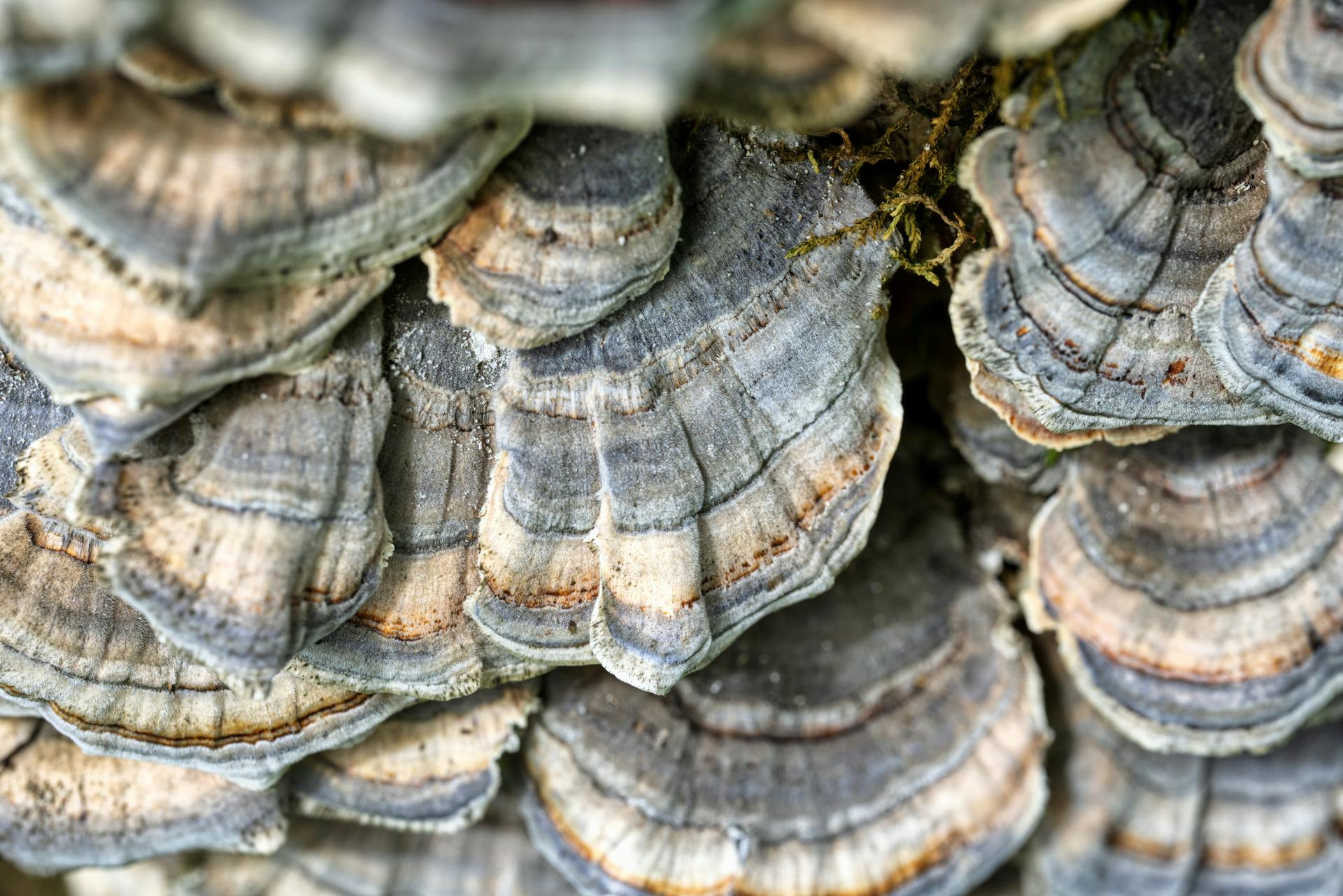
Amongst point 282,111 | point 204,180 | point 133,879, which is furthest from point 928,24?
point 133,879

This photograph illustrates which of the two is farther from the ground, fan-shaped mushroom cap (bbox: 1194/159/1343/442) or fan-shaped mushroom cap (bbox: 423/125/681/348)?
fan-shaped mushroom cap (bbox: 1194/159/1343/442)

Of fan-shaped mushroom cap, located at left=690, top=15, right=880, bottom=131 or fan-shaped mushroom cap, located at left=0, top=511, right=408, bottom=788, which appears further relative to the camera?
fan-shaped mushroom cap, located at left=0, top=511, right=408, bottom=788

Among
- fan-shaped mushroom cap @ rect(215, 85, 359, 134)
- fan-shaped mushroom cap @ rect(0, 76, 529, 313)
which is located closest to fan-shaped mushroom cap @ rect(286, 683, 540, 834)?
fan-shaped mushroom cap @ rect(0, 76, 529, 313)

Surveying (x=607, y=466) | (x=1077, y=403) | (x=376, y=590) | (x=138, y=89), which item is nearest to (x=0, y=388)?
(x=376, y=590)

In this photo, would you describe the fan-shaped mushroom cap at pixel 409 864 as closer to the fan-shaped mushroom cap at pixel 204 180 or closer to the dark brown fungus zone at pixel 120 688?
the dark brown fungus zone at pixel 120 688

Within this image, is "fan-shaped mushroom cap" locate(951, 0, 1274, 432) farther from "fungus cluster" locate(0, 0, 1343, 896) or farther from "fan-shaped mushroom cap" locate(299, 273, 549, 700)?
"fan-shaped mushroom cap" locate(299, 273, 549, 700)

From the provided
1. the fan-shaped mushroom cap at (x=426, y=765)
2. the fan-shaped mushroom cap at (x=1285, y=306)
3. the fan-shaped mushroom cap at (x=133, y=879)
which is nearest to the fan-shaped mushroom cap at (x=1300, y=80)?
the fan-shaped mushroom cap at (x=1285, y=306)
